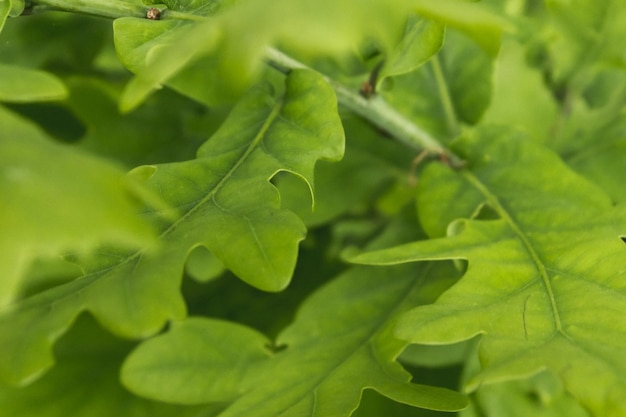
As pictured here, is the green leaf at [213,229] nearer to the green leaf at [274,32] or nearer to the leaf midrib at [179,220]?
the leaf midrib at [179,220]

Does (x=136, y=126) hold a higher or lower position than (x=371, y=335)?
lower

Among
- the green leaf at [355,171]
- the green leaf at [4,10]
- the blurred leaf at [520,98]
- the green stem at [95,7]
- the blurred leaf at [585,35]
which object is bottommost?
the green leaf at [355,171]

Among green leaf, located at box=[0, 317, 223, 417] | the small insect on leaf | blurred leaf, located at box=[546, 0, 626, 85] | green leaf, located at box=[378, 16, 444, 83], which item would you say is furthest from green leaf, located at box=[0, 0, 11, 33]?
blurred leaf, located at box=[546, 0, 626, 85]

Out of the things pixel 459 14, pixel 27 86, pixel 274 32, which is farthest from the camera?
pixel 27 86

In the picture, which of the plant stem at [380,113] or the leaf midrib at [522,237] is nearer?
the leaf midrib at [522,237]

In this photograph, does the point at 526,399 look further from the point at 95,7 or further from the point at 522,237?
the point at 95,7

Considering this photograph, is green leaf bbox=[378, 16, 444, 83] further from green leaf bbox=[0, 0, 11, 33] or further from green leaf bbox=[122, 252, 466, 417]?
green leaf bbox=[0, 0, 11, 33]

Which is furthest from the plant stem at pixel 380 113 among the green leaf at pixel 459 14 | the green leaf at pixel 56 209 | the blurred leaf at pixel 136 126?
the green leaf at pixel 56 209

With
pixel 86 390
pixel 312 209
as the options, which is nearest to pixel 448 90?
pixel 312 209
